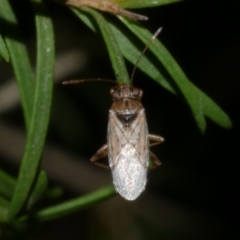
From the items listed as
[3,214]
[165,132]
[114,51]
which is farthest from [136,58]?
[165,132]

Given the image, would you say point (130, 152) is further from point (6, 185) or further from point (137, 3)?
point (137, 3)

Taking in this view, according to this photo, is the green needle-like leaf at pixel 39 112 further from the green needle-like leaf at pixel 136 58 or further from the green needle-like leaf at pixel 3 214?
the green needle-like leaf at pixel 136 58

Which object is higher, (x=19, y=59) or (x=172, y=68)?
(x=172, y=68)

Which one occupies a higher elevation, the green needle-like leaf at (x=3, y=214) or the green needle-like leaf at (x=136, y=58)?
the green needle-like leaf at (x=136, y=58)

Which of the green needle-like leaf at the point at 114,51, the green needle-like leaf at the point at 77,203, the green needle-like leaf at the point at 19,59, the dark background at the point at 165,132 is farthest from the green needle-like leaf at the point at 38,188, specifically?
the dark background at the point at 165,132

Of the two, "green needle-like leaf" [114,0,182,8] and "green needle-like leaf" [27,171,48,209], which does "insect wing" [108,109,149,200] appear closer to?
"green needle-like leaf" [27,171,48,209]
